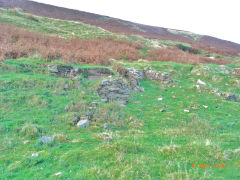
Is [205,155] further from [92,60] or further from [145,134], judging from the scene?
[92,60]

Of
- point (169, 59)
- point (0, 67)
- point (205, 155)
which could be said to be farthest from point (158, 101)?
point (169, 59)

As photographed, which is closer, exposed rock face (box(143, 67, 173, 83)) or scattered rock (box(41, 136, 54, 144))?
scattered rock (box(41, 136, 54, 144))

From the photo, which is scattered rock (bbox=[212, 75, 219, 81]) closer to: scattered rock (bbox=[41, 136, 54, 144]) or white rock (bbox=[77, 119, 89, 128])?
white rock (bbox=[77, 119, 89, 128])

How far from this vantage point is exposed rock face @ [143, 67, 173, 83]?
52.8ft

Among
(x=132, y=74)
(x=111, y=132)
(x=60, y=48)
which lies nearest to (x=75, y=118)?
(x=111, y=132)

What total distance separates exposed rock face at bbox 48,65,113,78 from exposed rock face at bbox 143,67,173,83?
4.05m

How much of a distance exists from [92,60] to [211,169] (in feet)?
45.4

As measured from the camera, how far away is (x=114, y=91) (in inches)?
467

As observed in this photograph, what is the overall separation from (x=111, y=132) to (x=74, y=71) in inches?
307

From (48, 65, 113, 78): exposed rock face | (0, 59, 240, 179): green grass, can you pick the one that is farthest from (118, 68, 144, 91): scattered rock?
(48, 65, 113, 78): exposed rock face

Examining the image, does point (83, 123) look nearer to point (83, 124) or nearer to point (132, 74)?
point (83, 124)

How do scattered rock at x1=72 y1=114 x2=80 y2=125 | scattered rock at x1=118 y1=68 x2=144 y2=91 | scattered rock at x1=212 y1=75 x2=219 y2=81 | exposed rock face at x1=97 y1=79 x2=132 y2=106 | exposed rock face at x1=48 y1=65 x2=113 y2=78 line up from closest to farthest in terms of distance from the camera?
scattered rock at x1=72 y1=114 x2=80 y2=125, exposed rock face at x1=97 y1=79 x2=132 y2=106, exposed rock face at x1=48 y1=65 x2=113 y2=78, scattered rock at x1=118 y1=68 x2=144 y2=91, scattered rock at x1=212 y1=75 x2=219 y2=81
